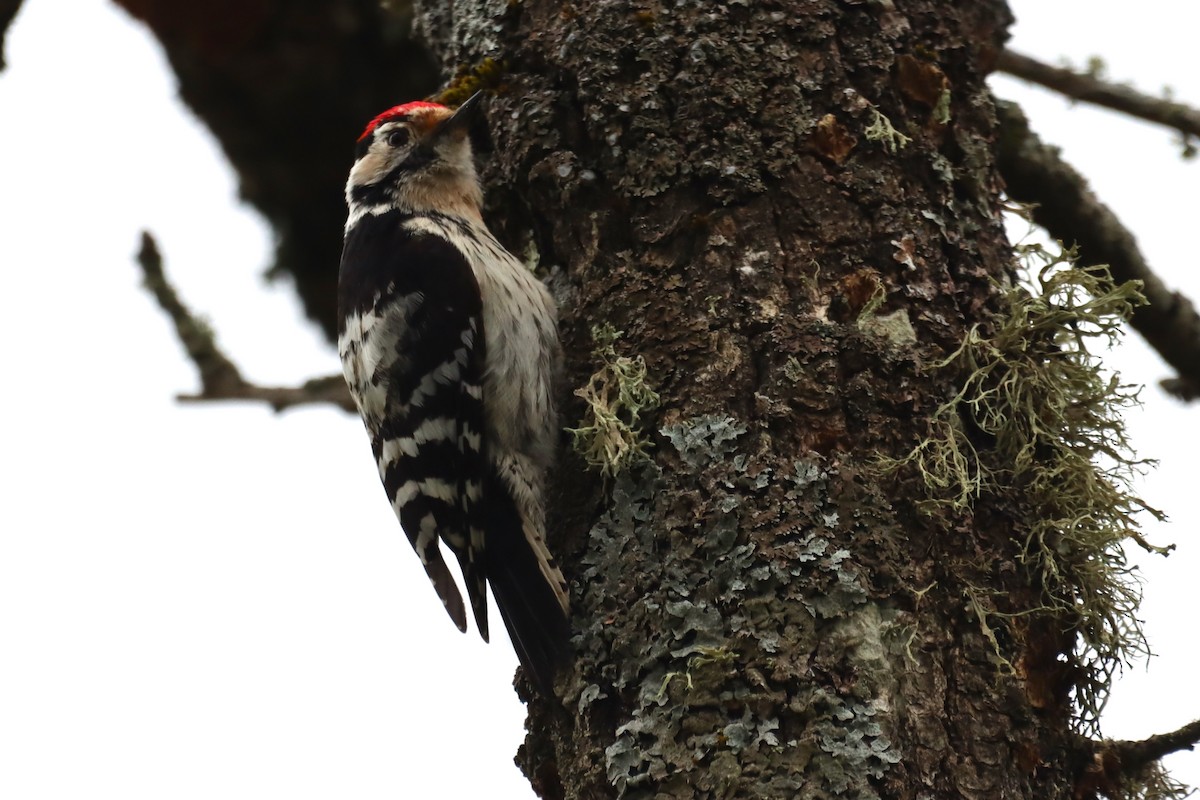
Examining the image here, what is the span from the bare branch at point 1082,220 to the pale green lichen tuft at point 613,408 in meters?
1.51

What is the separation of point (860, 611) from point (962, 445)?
47 centimetres

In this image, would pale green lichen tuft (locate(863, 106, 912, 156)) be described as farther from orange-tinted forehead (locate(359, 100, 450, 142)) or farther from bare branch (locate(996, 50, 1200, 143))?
orange-tinted forehead (locate(359, 100, 450, 142))

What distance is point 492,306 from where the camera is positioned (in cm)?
337

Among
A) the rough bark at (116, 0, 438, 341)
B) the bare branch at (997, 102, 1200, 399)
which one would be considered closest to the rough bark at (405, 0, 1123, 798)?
the bare branch at (997, 102, 1200, 399)

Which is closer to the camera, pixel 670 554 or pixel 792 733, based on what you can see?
pixel 792 733

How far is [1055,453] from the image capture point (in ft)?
9.09

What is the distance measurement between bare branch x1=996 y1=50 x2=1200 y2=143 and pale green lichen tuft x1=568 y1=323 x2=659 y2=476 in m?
1.72

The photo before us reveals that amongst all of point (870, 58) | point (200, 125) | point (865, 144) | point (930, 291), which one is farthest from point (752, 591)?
point (200, 125)

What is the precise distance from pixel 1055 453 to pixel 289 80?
10.9 feet

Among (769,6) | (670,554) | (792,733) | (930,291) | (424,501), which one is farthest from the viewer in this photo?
(424,501)

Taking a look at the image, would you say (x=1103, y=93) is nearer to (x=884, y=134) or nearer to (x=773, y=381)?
(x=884, y=134)

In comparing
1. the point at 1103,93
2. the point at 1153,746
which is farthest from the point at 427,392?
the point at 1103,93

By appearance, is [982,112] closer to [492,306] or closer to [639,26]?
[639,26]

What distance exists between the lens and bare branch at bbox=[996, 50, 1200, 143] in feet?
12.8
